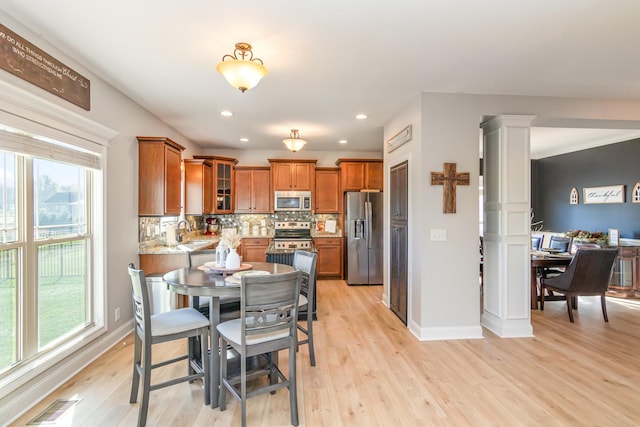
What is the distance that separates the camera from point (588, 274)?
394cm

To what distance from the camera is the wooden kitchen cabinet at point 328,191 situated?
257 inches

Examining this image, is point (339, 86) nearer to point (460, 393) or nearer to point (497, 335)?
point (460, 393)

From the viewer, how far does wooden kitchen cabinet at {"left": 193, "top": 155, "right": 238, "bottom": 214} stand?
5.95 metres

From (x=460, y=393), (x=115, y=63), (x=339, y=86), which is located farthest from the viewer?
(x=339, y=86)

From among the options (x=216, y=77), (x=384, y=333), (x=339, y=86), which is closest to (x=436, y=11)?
(x=339, y=86)

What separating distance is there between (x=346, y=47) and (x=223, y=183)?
4249mm

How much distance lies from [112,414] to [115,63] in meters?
2.73

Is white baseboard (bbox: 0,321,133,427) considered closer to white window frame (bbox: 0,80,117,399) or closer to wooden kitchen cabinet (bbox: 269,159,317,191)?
white window frame (bbox: 0,80,117,399)

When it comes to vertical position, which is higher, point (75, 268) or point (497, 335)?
point (75, 268)

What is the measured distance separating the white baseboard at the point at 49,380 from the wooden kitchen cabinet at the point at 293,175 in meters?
3.85

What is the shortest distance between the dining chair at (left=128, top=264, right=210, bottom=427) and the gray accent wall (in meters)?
6.65

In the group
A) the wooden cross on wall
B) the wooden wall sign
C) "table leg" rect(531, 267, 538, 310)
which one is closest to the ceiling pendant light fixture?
the wooden wall sign

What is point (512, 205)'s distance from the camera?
3.48 m

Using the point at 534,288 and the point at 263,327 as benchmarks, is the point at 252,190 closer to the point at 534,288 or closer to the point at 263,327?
the point at 263,327
